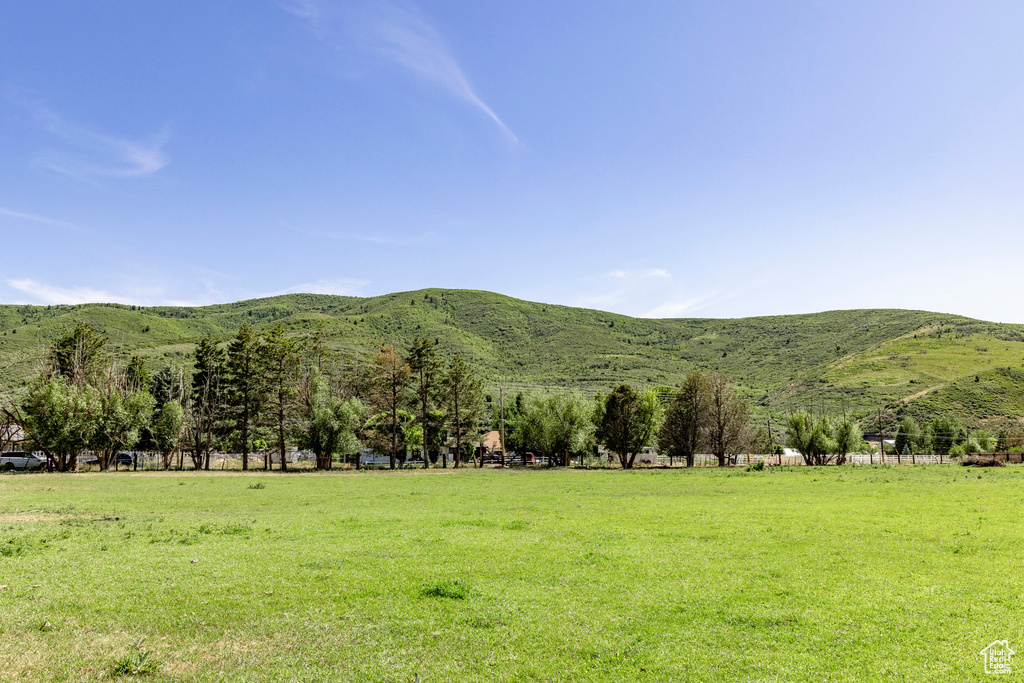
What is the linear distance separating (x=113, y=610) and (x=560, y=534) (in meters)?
11.3

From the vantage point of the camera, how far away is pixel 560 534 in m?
16.9

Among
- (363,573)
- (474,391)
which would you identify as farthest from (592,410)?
(363,573)

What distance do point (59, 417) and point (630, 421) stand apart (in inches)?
2458

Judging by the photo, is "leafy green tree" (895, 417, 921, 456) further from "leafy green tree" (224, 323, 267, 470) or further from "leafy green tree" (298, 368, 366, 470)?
"leafy green tree" (224, 323, 267, 470)

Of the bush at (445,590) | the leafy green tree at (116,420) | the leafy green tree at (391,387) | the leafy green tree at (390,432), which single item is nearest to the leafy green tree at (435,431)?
the leafy green tree at (390,432)

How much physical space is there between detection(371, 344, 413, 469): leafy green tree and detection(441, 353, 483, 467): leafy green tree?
209 inches

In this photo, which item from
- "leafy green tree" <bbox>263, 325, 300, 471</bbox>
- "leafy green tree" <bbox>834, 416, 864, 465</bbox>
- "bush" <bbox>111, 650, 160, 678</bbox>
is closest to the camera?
"bush" <bbox>111, 650, 160, 678</bbox>

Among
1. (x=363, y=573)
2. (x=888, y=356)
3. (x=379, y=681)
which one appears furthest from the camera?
(x=888, y=356)

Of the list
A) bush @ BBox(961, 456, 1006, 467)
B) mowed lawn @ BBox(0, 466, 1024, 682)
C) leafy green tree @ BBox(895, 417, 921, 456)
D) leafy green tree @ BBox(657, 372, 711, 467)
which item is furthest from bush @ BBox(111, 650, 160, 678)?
leafy green tree @ BBox(895, 417, 921, 456)

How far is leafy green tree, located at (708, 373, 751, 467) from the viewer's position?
74.1 meters

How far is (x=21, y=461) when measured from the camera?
2327 inches

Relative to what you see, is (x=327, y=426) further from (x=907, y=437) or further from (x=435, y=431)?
(x=907, y=437)

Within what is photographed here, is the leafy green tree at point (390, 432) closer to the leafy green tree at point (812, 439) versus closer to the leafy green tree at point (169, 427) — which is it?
the leafy green tree at point (169, 427)

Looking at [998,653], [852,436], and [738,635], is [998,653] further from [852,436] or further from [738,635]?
[852,436]
